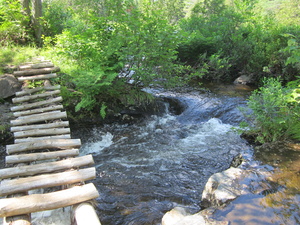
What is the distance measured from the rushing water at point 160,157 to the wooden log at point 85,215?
3.20 ft

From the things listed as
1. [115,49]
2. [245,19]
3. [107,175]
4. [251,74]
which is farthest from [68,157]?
[245,19]

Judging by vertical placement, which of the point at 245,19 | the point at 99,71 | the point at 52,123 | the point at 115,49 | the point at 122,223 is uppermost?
the point at 245,19

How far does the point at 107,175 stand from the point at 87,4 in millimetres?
16434

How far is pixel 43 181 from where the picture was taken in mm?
3164

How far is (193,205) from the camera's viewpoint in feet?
12.7

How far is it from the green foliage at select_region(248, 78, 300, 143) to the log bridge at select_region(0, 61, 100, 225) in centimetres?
408

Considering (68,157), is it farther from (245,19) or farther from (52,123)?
(245,19)

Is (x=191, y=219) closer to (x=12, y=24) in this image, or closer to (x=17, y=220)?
(x=17, y=220)

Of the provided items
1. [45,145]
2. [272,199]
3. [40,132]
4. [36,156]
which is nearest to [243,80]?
[272,199]

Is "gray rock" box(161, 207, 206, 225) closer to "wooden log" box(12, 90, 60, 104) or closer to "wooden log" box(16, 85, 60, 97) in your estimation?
"wooden log" box(12, 90, 60, 104)

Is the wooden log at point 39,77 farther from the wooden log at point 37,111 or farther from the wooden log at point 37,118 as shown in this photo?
the wooden log at point 37,118

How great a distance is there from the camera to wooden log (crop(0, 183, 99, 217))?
8.58ft

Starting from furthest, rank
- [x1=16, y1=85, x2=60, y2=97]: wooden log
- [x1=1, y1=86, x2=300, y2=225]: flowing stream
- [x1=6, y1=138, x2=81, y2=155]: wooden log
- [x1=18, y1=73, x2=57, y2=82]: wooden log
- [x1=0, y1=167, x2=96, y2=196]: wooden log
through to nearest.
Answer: [x1=18, y1=73, x2=57, y2=82]: wooden log
[x1=16, y1=85, x2=60, y2=97]: wooden log
[x1=6, y1=138, x2=81, y2=155]: wooden log
[x1=1, y1=86, x2=300, y2=225]: flowing stream
[x1=0, y1=167, x2=96, y2=196]: wooden log

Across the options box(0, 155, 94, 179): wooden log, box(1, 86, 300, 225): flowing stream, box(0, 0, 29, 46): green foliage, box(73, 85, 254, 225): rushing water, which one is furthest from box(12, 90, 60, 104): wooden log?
box(0, 0, 29, 46): green foliage
